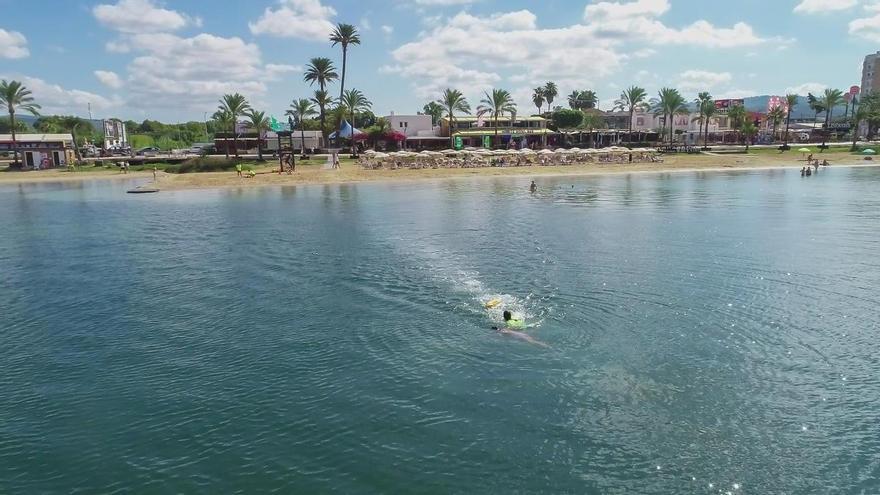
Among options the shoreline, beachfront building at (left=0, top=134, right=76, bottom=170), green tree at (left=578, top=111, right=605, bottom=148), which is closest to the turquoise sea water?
the shoreline

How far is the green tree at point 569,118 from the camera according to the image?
4847 inches

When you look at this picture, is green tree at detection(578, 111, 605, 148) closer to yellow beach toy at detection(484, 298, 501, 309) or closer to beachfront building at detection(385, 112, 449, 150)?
beachfront building at detection(385, 112, 449, 150)

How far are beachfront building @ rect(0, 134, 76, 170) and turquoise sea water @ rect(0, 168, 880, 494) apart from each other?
201ft

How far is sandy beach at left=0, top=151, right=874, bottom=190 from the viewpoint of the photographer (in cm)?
6669

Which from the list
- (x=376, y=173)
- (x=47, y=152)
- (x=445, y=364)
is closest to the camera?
(x=445, y=364)

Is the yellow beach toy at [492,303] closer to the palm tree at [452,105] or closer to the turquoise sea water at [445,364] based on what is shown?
the turquoise sea water at [445,364]

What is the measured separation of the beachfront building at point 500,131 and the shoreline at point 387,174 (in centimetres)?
3338

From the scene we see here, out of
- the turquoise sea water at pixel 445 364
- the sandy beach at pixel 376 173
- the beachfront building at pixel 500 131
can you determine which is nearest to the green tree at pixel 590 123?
the beachfront building at pixel 500 131

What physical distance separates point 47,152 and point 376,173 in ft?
156

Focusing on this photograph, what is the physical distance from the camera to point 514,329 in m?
17.2

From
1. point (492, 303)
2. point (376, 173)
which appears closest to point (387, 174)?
point (376, 173)

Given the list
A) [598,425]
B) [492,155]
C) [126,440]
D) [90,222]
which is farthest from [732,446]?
[492,155]

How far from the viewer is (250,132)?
114m

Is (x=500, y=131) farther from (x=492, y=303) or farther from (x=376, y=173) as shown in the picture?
(x=492, y=303)
